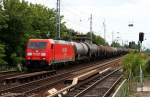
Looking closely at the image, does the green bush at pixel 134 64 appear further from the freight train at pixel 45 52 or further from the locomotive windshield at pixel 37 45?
the locomotive windshield at pixel 37 45

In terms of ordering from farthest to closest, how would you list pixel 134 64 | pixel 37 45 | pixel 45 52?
1. pixel 37 45
2. pixel 45 52
3. pixel 134 64

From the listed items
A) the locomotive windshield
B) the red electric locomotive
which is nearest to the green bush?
the red electric locomotive

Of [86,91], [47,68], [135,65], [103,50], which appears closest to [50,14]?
[103,50]

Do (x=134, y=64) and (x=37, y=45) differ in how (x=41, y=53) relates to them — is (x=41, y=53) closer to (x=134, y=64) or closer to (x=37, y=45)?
(x=37, y=45)

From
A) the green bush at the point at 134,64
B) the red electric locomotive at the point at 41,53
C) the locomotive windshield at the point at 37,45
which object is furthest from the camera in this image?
the locomotive windshield at the point at 37,45

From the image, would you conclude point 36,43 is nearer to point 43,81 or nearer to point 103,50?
point 43,81

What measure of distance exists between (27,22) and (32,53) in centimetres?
861

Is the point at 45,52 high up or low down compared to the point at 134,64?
up

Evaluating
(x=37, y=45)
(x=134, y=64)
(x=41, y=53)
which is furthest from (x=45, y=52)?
(x=134, y=64)

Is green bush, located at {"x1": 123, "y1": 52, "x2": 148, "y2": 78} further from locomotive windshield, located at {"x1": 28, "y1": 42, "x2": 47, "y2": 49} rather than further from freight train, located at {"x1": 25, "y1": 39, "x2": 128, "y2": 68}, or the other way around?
locomotive windshield, located at {"x1": 28, "y1": 42, "x2": 47, "y2": 49}

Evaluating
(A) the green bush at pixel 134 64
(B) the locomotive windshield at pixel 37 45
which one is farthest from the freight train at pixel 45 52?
(A) the green bush at pixel 134 64

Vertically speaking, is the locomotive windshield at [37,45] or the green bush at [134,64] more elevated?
the locomotive windshield at [37,45]

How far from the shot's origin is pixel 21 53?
45312 mm

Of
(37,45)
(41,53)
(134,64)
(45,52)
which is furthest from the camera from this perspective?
(37,45)
